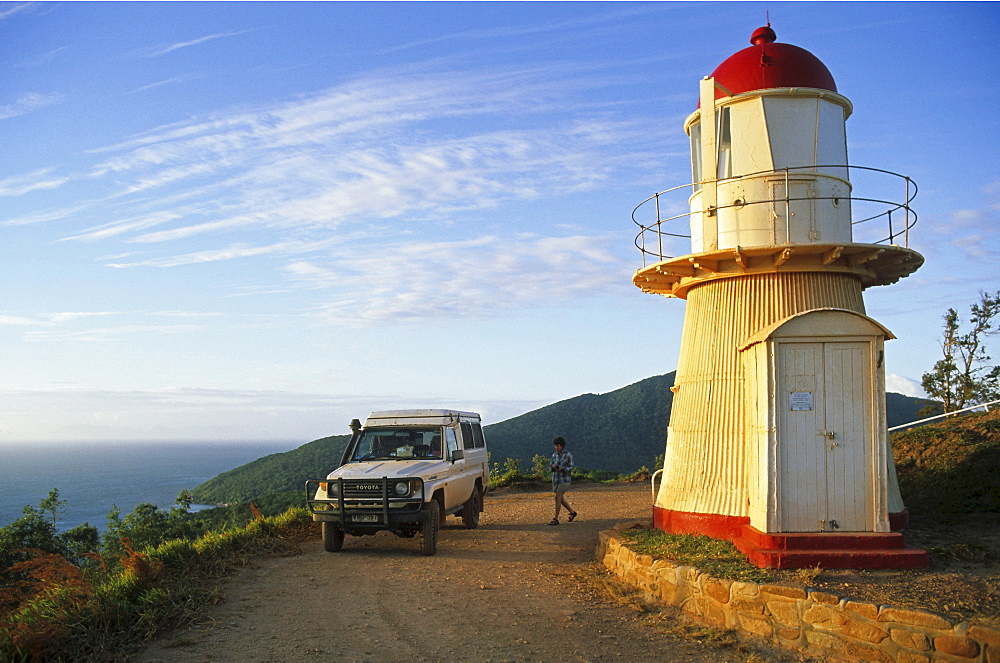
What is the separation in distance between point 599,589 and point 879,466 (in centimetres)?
365

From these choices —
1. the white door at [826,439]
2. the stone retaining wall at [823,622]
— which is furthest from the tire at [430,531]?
the white door at [826,439]

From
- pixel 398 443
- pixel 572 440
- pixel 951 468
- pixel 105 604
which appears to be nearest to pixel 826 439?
pixel 951 468

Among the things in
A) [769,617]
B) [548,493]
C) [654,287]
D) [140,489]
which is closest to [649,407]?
[548,493]

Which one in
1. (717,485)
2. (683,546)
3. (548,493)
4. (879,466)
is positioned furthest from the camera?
(548,493)

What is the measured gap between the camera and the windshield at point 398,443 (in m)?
12.7

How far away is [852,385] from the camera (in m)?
8.88

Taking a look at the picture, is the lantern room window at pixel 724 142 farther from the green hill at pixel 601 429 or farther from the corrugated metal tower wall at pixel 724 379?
the green hill at pixel 601 429

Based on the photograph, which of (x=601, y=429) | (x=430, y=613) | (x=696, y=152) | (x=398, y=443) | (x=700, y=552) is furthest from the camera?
(x=601, y=429)

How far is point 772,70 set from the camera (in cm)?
1070

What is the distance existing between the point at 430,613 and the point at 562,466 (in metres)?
5.91

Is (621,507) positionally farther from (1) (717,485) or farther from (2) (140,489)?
(2) (140,489)

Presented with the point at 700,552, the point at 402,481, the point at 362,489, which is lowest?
the point at 700,552

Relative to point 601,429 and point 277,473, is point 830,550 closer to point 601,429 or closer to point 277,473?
point 277,473

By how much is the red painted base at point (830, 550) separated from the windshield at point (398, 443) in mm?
5355
